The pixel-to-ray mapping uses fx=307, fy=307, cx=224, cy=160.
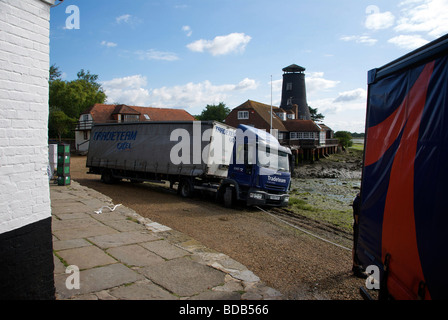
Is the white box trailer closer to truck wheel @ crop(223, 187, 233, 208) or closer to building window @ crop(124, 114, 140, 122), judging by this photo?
truck wheel @ crop(223, 187, 233, 208)

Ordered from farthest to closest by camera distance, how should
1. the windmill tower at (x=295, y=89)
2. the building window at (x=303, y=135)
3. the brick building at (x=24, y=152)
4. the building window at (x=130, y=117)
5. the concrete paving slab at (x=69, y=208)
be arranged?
1. the windmill tower at (x=295, y=89)
2. the building window at (x=303, y=135)
3. the building window at (x=130, y=117)
4. the concrete paving slab at (x=69, y=208)
5. the brick building at (x=24, y=152)

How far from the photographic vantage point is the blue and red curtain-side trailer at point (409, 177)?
2818mm

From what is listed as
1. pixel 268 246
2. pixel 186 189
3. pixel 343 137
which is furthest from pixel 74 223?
pixel 343 137

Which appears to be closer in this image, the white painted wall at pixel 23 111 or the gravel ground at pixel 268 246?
the white painted wall at pixel 23 111

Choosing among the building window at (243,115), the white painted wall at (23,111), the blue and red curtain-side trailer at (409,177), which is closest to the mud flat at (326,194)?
the blue and red curtain-side trailer at (409,177)

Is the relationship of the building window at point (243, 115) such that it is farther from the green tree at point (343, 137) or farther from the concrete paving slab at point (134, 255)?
the concrete paving slab at point (134, 255)

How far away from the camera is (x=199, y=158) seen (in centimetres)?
1361

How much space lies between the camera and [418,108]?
3.24 metres

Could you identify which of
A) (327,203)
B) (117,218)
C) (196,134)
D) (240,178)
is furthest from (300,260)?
(327,203)

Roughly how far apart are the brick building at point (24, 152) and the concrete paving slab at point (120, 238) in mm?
2564

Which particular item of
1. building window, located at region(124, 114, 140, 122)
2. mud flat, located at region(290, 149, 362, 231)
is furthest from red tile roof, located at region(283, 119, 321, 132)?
building window, located at region(124, 114, 140, 122)

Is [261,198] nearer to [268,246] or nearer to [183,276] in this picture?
[268,246]

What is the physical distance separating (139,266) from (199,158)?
8.62 meters
